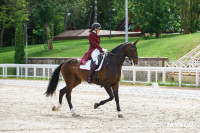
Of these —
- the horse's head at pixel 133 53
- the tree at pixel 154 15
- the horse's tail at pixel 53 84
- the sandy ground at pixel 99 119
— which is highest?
the tree at pixel 154 15

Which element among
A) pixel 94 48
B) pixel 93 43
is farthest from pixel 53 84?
pixel 93 43

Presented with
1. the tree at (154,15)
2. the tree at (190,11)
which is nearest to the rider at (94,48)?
the tree at (190,11)

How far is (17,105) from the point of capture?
1220 cm

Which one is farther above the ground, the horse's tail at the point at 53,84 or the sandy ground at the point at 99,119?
the horse's tail at the point at 53,84

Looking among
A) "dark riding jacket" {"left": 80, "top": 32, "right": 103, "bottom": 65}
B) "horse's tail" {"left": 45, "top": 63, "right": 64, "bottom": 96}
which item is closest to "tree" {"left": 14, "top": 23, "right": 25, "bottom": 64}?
"horse's tail" {"left": 45, "top": 63, "right": 64, "bottom": 96}

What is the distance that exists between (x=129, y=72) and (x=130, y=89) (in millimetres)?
6200

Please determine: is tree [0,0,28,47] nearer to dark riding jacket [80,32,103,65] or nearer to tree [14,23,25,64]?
tree [14,23,25,64]

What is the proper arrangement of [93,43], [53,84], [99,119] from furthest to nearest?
[53,84], [93,43], [99,119]

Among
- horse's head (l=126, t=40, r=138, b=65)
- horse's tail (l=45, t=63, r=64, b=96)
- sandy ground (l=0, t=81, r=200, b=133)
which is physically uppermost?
horse's head (l=126, t=40, r=138, b=65)

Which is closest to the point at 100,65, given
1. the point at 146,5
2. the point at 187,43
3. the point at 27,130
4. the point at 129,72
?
the point at 27,130

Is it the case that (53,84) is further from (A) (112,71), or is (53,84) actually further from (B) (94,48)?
(A) (112,71)

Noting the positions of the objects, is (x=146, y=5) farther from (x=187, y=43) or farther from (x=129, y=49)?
(x=129, y=49)

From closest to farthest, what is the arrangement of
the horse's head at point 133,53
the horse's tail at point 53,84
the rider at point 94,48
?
1. the horse's head at point 133,53
2. the rider at point 94,48
3. the horse's tail at point 53,84

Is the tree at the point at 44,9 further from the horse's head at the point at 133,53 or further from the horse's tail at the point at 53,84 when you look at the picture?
the horse's head at the point at 133,53
